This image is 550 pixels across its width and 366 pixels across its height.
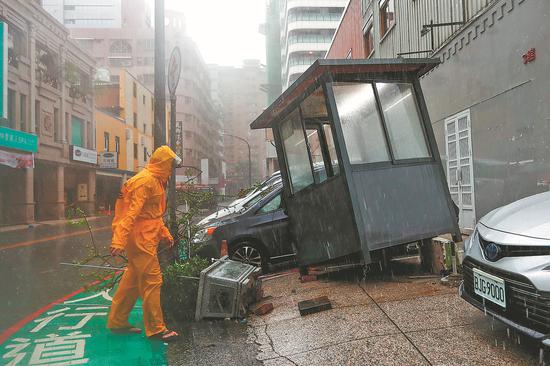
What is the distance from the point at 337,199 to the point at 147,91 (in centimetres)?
4518

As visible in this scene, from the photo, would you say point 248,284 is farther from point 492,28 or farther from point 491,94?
point 492,28

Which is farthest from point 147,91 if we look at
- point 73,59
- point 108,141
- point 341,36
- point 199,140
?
point 199,140

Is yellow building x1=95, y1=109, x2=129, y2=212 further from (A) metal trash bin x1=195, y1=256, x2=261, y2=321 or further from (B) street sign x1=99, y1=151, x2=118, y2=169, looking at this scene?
(A) metal trash bin x1=195, y1=256, x2=261, y2=321

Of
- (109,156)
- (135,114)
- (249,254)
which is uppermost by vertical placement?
(135,114)

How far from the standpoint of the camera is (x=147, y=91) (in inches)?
1845

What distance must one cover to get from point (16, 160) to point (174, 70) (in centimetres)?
2087

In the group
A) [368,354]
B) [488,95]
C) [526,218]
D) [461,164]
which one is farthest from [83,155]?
[526,218]

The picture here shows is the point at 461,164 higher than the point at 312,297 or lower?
higher

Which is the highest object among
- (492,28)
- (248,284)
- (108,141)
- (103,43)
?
(103,43)

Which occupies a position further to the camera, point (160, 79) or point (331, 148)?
point (160, 79)

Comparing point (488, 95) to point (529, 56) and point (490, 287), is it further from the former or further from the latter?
point (490, 287)

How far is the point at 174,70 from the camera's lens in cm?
637

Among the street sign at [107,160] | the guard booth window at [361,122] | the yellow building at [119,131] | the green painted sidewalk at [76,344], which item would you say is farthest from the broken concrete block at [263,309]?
the street sign at [107,160]

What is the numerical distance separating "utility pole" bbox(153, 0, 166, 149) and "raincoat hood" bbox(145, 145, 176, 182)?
3.84 feet
